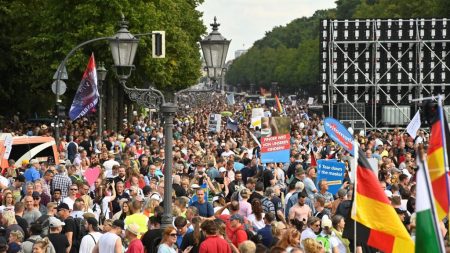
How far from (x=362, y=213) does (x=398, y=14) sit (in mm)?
96446

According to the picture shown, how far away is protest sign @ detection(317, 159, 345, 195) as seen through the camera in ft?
73.5

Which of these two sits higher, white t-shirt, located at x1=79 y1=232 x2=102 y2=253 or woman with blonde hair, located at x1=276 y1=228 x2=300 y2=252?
woman with blonde hair, located at x1=276 y1=228 x2=300 y2=252

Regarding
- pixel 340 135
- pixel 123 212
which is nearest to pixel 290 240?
pixel 123 212

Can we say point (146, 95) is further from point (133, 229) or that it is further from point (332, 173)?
point (332, 173)

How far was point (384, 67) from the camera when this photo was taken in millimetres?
54875

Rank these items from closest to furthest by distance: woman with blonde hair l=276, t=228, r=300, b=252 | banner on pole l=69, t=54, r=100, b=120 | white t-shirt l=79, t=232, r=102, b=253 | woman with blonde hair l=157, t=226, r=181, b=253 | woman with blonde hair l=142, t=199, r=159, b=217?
woman with blonde hair l=276, t=228, r=300, b=252
woman with blonde hair l=157, t=226, r=181, b=253
white t-shirt l=79, t=232, r=102, b=253
woman with blonde hair l=142, t=199, r=159, b=217
banner on pole l=69, t=54, r=100, b=120

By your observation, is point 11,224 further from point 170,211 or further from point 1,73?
point 1,73

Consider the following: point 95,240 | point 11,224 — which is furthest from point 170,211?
point 11,224

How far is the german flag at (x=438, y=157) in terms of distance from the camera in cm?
1022

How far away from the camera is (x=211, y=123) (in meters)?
47.2

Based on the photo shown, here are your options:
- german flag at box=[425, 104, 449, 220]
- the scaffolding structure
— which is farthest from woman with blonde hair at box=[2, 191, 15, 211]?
the scaffolding structure

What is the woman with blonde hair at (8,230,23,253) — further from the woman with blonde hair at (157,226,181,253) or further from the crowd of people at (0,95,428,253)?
the woman with blonde hair at (157,226,181,253)

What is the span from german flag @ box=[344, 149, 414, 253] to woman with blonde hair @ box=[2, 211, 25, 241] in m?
4.85

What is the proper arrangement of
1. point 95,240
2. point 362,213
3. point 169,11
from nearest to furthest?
1. point 362,213
2. point 95,240
3. point 169,11
